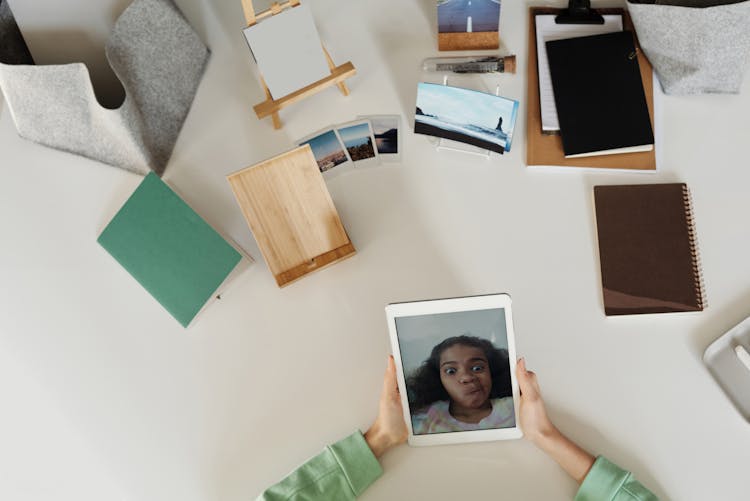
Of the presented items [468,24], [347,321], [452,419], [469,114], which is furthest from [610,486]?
[468,24]

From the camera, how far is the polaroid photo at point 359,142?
1.36m

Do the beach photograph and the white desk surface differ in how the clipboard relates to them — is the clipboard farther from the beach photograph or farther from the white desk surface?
the beach photograph

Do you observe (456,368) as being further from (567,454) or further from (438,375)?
(567,454)

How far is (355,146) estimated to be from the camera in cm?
136

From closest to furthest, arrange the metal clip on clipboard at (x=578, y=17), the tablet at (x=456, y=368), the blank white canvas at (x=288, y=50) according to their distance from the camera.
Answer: the tablet at (x=456, y=368)
the blank white canvas at (x=288, y=50)
the metal clip on clipboard at (x=578, y=17)

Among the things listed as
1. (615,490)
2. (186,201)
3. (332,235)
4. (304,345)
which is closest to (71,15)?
(186,201)

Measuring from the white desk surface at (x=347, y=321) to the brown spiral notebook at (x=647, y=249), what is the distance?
2 centimetres

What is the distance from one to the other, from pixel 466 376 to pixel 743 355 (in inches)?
18.8

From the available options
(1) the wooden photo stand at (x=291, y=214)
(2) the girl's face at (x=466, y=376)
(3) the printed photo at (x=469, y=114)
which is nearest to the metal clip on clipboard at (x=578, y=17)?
(3) the printed photo at (x=469, y=114)

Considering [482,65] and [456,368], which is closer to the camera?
[456,368]

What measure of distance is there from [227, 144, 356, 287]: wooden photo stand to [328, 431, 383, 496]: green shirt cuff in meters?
0.31

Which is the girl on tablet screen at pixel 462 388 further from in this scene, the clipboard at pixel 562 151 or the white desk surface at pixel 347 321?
the clipboard at pixel 562 151

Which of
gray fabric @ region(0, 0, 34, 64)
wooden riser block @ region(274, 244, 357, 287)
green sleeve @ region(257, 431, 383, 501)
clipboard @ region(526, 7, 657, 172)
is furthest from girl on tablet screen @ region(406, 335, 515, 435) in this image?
gray fabric @ region(0, 0, 34, 64)

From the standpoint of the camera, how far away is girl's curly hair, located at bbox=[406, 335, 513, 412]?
1.19 m
